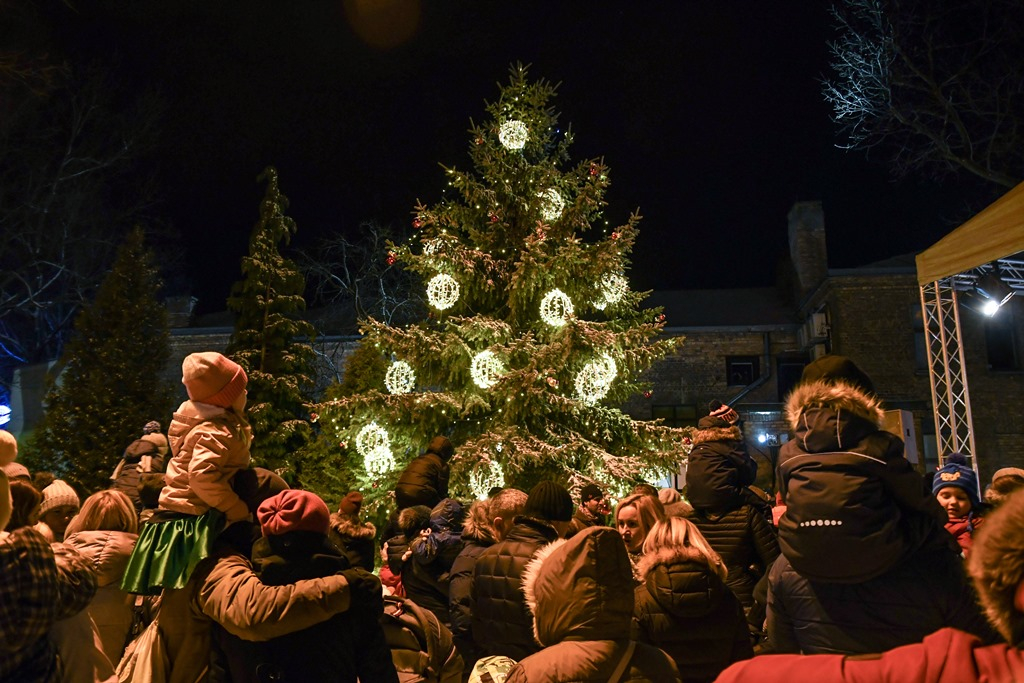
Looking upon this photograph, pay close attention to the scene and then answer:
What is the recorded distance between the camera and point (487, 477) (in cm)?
1052

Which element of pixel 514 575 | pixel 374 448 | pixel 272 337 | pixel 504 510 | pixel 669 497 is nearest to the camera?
pixel 514 575

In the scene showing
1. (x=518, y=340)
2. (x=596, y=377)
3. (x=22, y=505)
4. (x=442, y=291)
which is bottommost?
(x=22, y=505)

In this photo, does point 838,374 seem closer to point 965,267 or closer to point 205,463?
point 205,463

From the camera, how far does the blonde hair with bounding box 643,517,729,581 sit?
3.87 m

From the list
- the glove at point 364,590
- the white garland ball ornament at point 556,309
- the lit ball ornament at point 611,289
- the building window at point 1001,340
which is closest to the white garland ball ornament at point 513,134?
the lit ball ornament at point 611,289

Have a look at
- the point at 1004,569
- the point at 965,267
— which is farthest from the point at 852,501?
the point at 965,267

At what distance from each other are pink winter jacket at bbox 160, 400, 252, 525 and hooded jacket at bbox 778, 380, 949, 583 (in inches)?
90.6

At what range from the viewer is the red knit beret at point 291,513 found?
3.17m

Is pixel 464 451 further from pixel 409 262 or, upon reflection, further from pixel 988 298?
pixel 988 298

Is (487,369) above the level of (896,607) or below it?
above

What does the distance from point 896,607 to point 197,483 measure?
2.80 meters

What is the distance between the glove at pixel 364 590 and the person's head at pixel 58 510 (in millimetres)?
A: 3241

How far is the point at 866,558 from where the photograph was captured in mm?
3098

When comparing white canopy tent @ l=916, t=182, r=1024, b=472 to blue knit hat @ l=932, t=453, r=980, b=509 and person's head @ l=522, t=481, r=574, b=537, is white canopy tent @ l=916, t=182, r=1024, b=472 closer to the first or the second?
blue knit hat @ l=932, t=453, r=980, b=509
